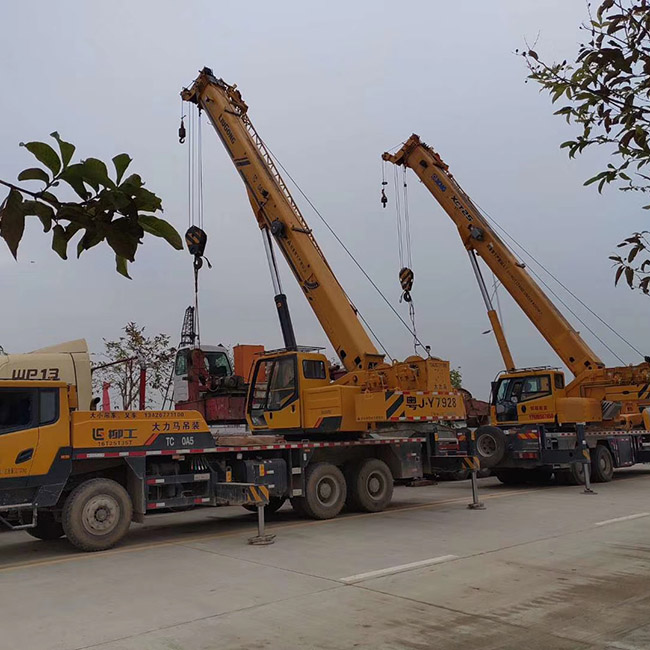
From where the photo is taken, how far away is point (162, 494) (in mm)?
10883

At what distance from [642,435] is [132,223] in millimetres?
21196

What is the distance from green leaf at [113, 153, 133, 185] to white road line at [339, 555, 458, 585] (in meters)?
6.33

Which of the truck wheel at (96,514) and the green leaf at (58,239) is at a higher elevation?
the green leaf at (58,239)

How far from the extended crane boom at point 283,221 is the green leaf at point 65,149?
12.1 metres

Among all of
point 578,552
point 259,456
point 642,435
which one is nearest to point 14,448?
point 259,456

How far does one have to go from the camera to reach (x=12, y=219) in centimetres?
202

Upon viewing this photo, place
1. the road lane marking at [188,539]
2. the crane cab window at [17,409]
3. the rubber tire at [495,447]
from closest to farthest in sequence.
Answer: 1. the road lane marking at [188,539]
2. the crane cab window at [17,409]
3. the rubber tire at [495,447]

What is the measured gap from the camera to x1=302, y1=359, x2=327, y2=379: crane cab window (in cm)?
1349

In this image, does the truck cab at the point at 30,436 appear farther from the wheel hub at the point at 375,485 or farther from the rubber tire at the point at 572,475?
the rubber tire at the point at 572,475

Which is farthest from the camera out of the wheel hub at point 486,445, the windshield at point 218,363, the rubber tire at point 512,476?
the windshield at point 218,363

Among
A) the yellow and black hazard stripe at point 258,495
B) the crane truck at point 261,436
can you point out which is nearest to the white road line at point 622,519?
the crane truck at point 261,436

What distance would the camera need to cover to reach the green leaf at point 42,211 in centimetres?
210

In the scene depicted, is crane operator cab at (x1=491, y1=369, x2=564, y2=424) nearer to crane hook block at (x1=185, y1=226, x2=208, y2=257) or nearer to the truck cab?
crane hook block at (x1=185, y1=226, x2=208, y2=257)

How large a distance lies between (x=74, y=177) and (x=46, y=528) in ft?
34.1
